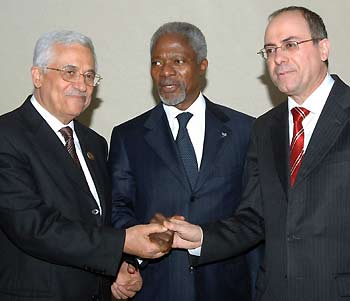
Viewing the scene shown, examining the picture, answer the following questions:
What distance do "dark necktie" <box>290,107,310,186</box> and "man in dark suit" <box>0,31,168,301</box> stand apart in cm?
71

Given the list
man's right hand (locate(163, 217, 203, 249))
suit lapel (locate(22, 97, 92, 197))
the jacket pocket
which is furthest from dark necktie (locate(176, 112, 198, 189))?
the jacket pocket

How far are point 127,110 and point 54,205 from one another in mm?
1560

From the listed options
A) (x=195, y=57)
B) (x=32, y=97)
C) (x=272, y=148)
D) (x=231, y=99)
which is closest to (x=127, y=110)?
(x=231, y=99)

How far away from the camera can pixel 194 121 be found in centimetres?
303

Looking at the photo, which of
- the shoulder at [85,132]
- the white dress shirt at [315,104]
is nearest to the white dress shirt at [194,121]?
the shoulder at [85,132]

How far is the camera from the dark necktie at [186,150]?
2.88 metres

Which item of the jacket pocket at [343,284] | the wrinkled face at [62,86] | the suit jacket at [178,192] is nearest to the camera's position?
the jacket pocket at [343,284]

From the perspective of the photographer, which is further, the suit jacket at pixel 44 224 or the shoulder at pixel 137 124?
the shoulder at pixel 137 124

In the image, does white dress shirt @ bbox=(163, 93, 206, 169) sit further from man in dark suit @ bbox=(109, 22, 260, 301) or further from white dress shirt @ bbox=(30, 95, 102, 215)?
white dress shirt @ bbox=(30, 95, 102, 215)

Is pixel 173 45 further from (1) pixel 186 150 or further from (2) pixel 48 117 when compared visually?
(2) pixel 48 117

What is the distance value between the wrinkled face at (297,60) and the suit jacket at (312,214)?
119 millimetres

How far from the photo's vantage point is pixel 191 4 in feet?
12.8

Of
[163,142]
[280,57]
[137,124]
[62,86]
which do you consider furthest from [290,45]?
[62,86]

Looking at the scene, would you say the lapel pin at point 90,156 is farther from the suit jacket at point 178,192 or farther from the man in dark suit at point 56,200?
the suit jacket at point 178,192
